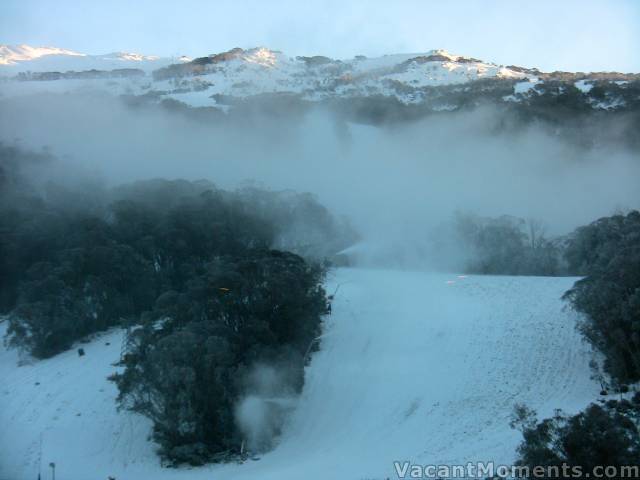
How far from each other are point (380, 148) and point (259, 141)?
14.9 m

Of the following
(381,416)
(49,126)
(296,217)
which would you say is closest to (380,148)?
(296,217)

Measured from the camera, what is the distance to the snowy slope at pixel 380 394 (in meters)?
15.8

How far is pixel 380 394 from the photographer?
67.2 feet

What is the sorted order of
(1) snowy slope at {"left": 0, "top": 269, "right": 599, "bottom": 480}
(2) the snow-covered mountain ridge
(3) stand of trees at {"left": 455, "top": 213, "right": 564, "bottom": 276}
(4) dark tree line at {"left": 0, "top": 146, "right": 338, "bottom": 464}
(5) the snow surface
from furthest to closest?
(5) the snow surface, (2) the snow-covered mountain ridge, (3) stand of trees at {"left": 455, "top": 213, "right": 564, "bottom": 276}, (4) dark tree line at {"left": 0, "top": 146, "right": 338, "bottom": 464}, (1) snowy slope at {"left": 0, "top": 269, "right": 599, "bottom": 480}

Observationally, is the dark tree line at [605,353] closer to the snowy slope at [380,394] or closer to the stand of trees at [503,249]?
the snowy slope at [380,394]

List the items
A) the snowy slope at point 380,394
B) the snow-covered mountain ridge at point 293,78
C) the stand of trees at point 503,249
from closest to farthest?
the snowy slope at point 380,394, the stand of trees at point 503,249, the snow-covered mountain ridge at point 293,78

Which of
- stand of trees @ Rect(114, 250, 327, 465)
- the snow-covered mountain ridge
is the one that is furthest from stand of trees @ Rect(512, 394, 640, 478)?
the snow-covered mountain ridge

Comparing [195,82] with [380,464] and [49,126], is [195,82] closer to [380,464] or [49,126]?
[49,126]

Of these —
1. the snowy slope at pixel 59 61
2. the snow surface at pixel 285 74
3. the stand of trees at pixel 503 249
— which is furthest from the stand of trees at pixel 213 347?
the snowy slope at pixel 59 61

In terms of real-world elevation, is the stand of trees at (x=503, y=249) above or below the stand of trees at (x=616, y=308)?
below

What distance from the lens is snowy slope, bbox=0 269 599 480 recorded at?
1584 centimetres

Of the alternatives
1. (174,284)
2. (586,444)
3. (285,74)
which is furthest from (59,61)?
(586,444)

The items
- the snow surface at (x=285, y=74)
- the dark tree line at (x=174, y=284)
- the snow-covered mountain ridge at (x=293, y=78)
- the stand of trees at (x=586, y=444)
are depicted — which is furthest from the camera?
the snow surface at (x=285, y=74)

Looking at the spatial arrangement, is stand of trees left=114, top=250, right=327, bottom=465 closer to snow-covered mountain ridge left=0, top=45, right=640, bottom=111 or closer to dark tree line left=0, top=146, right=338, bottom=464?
dark tree line left=0, top=146, right=338, bottom=464
